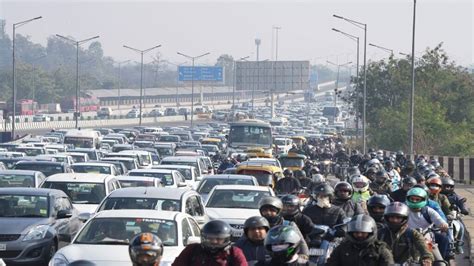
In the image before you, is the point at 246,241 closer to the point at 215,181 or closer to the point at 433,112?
the point at 215,181

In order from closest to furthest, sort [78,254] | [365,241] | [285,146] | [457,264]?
[365,241]
[78,254]
[457,264]
[285,146]

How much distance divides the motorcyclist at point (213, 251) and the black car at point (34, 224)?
7270mm

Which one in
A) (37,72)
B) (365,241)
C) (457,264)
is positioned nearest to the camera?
(365,241)

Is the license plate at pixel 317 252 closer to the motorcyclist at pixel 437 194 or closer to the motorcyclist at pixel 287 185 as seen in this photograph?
the motorcyclist at pixel 437 194

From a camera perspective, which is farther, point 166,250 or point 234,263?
point 166,250

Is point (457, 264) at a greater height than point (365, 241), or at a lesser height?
lesser

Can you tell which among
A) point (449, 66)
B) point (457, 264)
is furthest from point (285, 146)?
point (457, 264)

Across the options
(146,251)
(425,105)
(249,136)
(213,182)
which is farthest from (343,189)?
(425,105)

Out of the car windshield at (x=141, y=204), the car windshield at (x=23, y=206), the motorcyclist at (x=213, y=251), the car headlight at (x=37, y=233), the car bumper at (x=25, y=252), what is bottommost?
the car bumper at (x=25, y=252)

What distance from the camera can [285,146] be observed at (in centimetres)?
7062

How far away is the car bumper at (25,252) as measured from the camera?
1889 cm

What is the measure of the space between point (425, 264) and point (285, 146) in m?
58.5

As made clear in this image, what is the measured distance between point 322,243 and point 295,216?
2.36 ft

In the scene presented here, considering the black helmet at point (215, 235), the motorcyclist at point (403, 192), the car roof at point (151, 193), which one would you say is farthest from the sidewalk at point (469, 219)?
the black helmet at point (215, 235)
